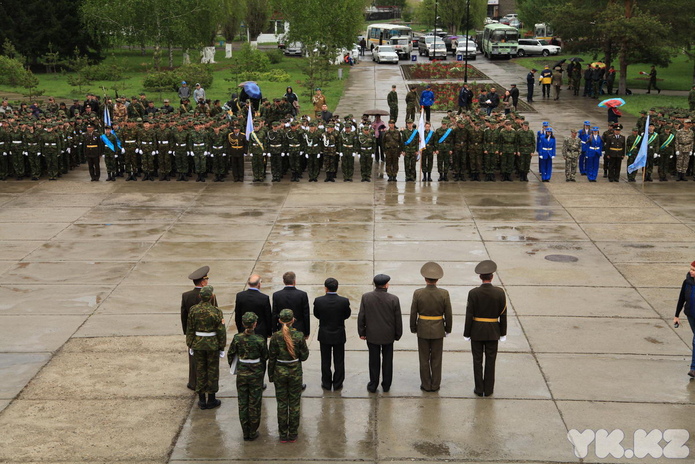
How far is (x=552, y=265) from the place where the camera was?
50.8ft

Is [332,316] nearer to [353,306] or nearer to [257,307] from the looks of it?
[257,307]

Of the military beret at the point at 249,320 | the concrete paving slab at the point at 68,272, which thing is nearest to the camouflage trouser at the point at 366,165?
the concrete paving slab at the point at 68,272

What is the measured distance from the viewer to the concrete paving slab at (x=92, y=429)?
8.96 m

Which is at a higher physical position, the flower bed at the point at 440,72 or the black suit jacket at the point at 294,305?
the black suit jacket at the point at 294,305

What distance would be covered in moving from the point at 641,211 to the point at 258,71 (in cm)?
3534

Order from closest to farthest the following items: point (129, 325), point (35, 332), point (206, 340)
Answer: point (206, 340)
point (35, 332)
point (129, 325)

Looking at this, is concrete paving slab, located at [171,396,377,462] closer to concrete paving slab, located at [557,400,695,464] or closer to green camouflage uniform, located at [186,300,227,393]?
green camouflage uniform, located at [186,300,227,393]

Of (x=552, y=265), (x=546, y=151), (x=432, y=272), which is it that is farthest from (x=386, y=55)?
(x=432, y=272)

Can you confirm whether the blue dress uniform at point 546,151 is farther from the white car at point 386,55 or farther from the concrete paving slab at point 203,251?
the white car at point 386,55

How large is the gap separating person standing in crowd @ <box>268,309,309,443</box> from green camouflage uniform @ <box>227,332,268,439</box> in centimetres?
16

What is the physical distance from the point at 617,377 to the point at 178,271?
26.0 feet

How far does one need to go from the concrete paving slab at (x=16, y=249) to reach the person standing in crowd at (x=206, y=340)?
7722 mm

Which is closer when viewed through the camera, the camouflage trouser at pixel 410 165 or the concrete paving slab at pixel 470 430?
the concrete paving slab at pixel 470 430

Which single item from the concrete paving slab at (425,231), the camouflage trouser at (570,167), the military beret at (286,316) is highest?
the military beret at (286,316)
